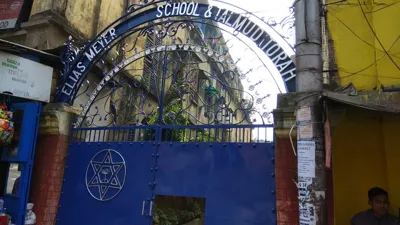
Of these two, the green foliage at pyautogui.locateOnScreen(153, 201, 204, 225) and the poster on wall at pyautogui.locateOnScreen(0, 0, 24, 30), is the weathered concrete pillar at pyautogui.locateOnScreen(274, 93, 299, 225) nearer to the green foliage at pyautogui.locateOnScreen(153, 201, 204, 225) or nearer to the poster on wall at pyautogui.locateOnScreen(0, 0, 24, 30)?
the green foliage at pyautogui.locateOnScreen(153, 201, 204, 225)

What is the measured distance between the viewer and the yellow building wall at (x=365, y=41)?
3.80 metres

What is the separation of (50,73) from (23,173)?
1.71 m

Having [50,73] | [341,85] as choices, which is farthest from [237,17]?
[50,73]

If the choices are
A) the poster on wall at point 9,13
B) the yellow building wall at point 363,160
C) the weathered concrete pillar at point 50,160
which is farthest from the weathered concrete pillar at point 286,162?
the poster on wall at point 9,13

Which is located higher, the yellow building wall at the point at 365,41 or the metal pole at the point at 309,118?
the yellow building wall at the point at 365,41

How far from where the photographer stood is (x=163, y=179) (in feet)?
14.8

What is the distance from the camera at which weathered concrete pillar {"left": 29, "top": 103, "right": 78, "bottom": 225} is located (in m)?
4.99

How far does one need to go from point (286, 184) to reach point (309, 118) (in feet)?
3.76

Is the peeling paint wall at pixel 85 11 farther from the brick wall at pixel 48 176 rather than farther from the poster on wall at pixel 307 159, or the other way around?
the poster on wall at pixel 307 159

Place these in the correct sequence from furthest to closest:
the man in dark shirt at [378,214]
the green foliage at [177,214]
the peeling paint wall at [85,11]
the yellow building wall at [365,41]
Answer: the green foliage at [177,214]
the peeling paint wall at [85,11]
the yellow building wall at [365,41]
the man in dark shirt at [378,214]

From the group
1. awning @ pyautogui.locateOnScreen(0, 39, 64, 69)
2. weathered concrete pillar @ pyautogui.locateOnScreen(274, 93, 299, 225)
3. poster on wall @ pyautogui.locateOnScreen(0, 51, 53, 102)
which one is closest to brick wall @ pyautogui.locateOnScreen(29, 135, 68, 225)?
→ poster on wall @ pyautogui.locateOnScreen(0, 51, 53, 102)

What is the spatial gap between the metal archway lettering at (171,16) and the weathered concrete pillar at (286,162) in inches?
14.7

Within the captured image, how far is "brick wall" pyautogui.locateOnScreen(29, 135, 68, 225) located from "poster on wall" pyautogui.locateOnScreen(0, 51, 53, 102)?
75 cm

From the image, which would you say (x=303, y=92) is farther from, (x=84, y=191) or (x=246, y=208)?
(x=84, y=191)
